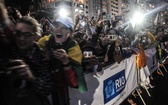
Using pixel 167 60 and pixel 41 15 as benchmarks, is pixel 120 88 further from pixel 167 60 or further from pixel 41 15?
pixel 167 60

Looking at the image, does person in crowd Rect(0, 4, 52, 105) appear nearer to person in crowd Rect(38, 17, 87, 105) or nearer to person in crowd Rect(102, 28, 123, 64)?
person in crowd Rect(38, 17, 87, 105)

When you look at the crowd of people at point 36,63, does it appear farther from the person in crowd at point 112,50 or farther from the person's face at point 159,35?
the person's face at point 159,35

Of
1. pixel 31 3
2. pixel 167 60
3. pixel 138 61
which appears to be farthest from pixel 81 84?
pixel 167 60

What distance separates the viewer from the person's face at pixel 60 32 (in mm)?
3012

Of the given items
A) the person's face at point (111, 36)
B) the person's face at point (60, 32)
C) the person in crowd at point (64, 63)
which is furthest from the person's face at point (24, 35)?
the person's face at point (111, 36)

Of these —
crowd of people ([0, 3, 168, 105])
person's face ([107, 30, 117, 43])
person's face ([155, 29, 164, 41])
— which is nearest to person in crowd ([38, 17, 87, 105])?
crowd of people ([0, 3, 168, 105])

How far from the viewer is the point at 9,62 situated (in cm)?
191

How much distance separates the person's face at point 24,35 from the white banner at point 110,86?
158 cm

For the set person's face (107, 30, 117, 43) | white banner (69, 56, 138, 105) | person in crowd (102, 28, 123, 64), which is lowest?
white banner (69, 56, 138, 105)

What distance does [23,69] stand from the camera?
1.93 m

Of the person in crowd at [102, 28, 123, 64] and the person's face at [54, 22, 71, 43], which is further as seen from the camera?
the person in crowd at [102, 28, 123, 64]

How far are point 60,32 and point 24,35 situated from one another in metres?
0.72

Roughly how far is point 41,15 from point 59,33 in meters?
4.91

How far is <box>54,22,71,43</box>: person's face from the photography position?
9.88 feet
